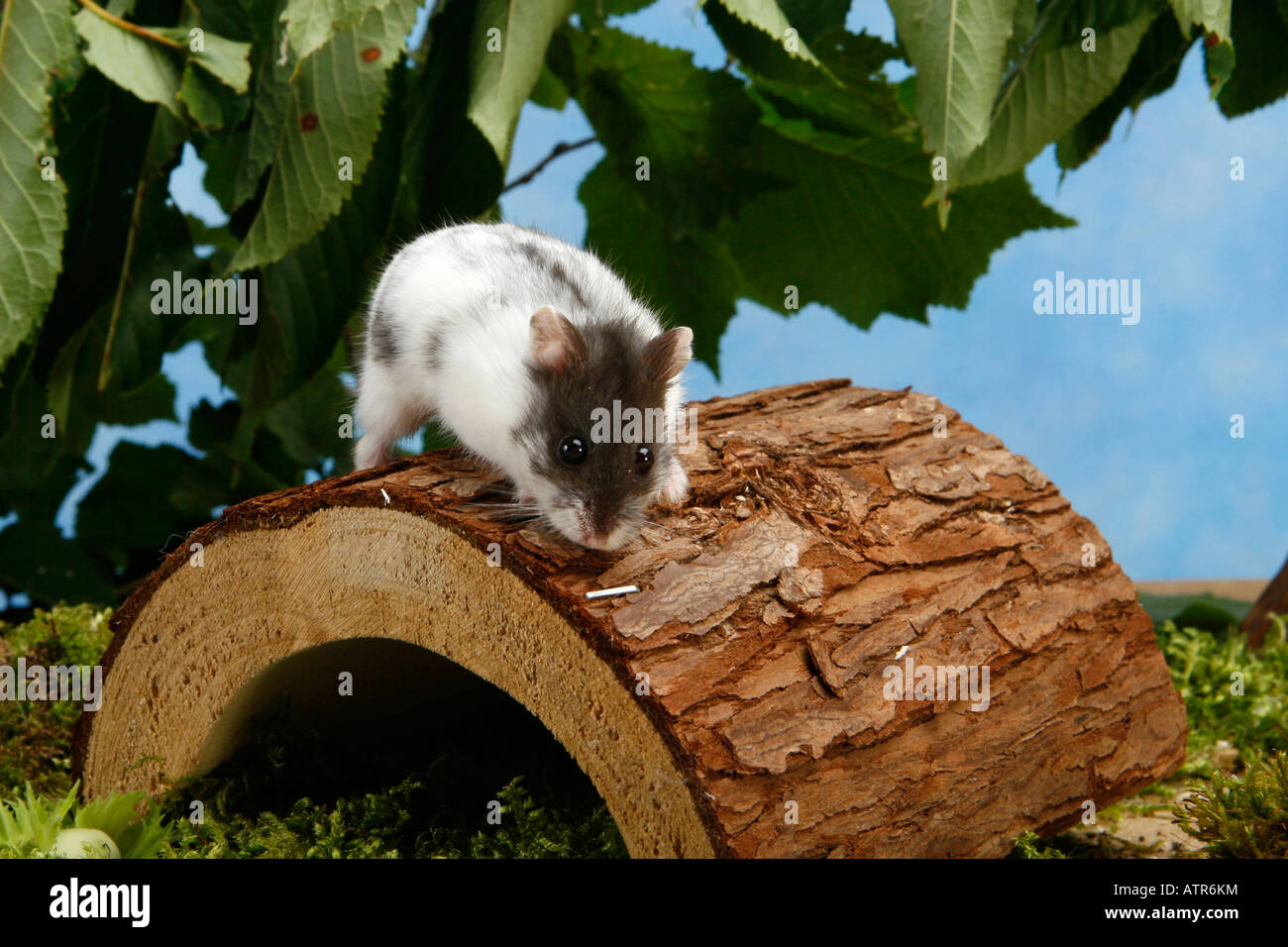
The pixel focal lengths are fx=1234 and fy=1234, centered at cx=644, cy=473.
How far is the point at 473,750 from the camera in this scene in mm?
3492

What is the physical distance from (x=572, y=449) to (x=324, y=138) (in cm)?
149

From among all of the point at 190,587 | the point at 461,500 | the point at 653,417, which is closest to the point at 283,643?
the point at 190,587

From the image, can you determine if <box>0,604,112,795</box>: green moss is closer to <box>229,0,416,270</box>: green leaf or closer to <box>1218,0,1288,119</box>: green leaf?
<box>229,0,416,270</box>: green leaf

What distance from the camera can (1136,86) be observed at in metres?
3.82

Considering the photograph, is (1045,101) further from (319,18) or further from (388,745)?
(388,745)

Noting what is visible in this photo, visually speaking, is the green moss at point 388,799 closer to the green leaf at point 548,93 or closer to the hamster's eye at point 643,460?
the hamster's eye at point 643,460

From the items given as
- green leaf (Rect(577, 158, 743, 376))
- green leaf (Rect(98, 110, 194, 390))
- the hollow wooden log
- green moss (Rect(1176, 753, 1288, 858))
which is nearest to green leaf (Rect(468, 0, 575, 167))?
the hollow wooden log

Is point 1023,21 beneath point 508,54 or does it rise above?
beneath

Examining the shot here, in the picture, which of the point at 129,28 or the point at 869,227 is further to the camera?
the point at 869,227

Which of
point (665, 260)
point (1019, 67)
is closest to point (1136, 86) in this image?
point (1019, 67)

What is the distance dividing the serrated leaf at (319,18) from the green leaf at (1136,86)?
224 cm

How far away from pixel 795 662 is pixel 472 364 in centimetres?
99
